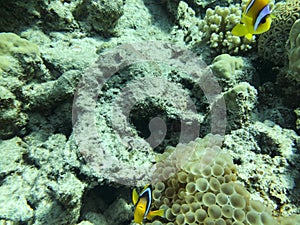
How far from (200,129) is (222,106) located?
37 centimetres

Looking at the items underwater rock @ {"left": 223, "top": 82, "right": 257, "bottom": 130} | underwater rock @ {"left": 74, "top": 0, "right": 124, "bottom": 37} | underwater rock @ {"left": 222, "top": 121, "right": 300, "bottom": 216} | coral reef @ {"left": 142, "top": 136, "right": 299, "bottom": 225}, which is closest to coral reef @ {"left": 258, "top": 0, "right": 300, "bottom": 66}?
underwater rock @ {"left": 223, "top": 82, "right": 257, "bottom": 130}

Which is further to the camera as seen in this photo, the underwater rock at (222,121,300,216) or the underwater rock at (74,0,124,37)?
the underwater rock at (74,0,124,37)

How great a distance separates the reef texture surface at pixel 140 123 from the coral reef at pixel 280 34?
14mm

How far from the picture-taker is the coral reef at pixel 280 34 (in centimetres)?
303

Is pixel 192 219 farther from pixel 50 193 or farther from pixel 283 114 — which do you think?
pixel 283 114

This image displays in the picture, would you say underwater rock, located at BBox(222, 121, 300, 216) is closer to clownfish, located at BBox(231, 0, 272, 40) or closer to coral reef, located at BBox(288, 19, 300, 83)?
coral reef, located at BBox(288, 19, 300, 83)

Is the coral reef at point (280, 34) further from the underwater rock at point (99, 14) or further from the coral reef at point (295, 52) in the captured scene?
the underwater rock at point (99, 14)

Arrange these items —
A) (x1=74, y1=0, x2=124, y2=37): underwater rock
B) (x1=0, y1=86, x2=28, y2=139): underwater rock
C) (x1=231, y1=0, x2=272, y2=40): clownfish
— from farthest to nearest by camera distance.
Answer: (x1=74, y1=0, x2=124, y2=37): underwater rock
(x1=0, y1=86, x2=28, y2=139): underwater rock
(x1=231, y1=0, x2=272, y2=40): clownfish

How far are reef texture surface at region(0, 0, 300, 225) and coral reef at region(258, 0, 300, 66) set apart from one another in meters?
0.01

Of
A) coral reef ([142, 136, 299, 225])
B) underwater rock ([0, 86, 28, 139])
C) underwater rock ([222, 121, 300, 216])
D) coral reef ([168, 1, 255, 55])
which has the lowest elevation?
underwater rock ([0, 86, 28, 139])

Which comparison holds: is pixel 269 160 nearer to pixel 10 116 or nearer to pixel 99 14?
pixel 10 116

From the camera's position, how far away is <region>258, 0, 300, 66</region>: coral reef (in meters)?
3.03

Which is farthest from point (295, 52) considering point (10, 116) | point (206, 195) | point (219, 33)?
point (10, 116)

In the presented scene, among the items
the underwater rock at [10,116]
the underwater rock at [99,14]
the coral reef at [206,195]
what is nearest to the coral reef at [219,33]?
the underwater rock at [99,14]
